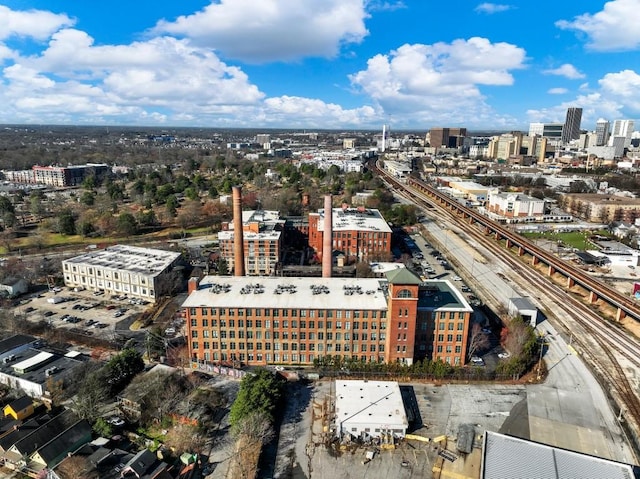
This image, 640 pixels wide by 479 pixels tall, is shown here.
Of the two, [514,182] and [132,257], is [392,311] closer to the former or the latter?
[132,257]

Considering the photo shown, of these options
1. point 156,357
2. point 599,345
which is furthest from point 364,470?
point 599,345

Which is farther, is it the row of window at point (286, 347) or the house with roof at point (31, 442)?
the row of window at point (286, 347)

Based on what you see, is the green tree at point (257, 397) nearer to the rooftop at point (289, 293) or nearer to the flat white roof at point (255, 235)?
the rooftop at point (289, 293)

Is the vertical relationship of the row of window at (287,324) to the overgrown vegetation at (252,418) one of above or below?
above

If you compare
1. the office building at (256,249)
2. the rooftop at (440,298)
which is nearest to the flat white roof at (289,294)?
the rooftop at (440,298)

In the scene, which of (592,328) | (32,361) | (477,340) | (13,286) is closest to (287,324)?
(477,340)

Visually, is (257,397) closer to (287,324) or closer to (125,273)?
(287,324)
